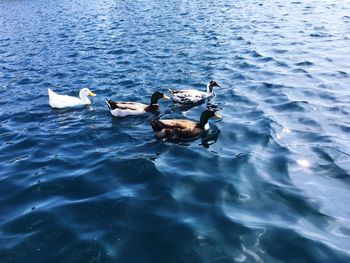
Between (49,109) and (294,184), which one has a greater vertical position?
(294,184)

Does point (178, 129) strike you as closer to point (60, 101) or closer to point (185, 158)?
point (185, 158)

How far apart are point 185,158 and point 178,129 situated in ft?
5.06

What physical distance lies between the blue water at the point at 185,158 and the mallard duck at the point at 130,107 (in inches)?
12.3

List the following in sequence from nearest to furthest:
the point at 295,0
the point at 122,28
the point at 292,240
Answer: the point at 292,240, the point at 122,28, the point at 295,0

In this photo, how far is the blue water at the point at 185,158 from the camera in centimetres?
848

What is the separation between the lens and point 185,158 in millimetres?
12281

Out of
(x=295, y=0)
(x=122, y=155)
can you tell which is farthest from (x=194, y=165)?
(x=295, y=0)

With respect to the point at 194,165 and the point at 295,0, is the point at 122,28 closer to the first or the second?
the point at 295,0

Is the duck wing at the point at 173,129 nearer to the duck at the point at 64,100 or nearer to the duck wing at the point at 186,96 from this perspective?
the duck wing at the point at 186,96

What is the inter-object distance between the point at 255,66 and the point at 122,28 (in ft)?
51.5

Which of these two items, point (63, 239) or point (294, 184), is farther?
point (294, 184)

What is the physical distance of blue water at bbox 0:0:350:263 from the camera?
8477mm

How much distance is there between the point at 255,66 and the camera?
802 inches

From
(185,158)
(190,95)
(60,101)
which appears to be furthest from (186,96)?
(60,101)
